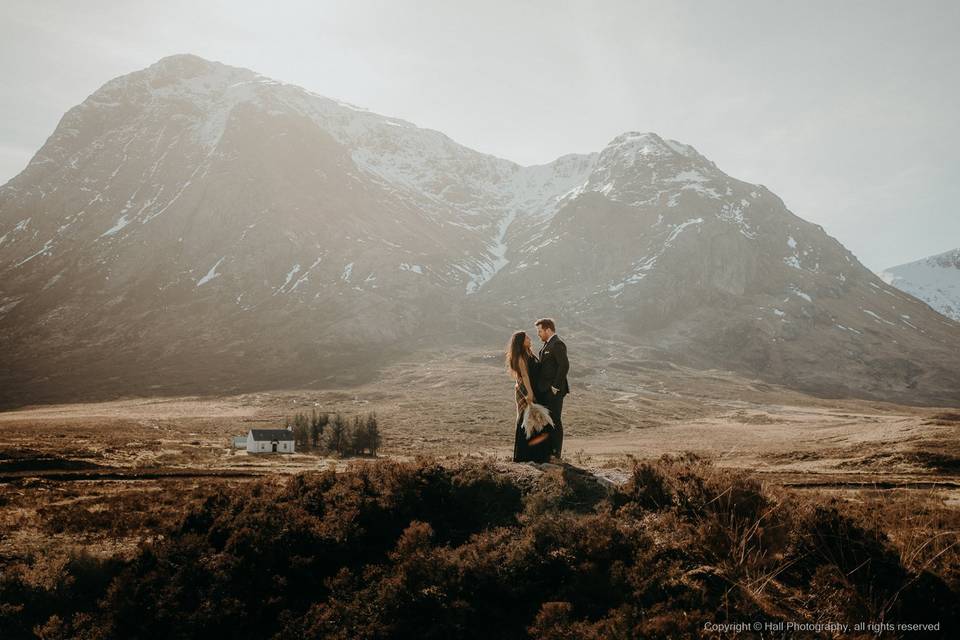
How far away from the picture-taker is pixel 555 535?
29.6 feet

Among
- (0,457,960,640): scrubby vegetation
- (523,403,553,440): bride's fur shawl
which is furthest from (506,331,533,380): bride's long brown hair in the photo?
(0,457,960,640): scrubby vegetation

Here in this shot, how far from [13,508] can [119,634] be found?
1477cm

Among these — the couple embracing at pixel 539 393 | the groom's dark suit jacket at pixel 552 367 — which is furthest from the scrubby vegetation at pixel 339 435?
the groom's dark suit jacket at pixel 552 367

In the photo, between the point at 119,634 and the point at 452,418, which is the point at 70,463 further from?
the point at 452,418

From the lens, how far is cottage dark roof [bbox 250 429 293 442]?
6323 centimetres

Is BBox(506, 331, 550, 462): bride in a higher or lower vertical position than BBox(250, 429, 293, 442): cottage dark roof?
higher

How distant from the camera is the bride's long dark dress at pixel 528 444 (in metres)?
13.7

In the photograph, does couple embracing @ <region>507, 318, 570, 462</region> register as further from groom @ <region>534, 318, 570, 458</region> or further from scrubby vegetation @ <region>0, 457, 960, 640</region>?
scrubby vegetation @ <region>0, 457, 960, 640</region>

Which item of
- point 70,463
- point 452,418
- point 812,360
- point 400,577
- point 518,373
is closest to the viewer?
point 400,577

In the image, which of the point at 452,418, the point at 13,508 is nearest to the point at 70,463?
the point at 13,508

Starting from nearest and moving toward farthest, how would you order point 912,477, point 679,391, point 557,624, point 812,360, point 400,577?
1. point 557,624
2. point 400,577
3. point 912,477
4. point 679,391
5. point 812,360

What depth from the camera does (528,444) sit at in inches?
543

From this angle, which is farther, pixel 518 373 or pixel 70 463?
pixel 70 463

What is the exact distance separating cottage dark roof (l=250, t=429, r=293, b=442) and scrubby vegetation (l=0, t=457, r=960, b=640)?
55312 millimetres
